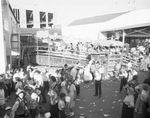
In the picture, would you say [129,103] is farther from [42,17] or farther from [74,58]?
[42,17]

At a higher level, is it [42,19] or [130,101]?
[42,19]

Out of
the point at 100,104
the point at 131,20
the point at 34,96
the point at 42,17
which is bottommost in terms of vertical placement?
the point at 100,104

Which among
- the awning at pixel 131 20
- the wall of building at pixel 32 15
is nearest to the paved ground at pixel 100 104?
the awning at pixel 131 20

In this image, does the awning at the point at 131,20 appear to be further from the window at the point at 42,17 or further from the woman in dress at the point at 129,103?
the window at the point at 42,17

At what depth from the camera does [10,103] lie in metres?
7.31

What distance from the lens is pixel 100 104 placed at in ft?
23.4

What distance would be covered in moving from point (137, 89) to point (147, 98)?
0.82m

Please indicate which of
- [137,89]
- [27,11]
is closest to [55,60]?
[137,89]

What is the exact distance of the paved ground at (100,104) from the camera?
6203mm

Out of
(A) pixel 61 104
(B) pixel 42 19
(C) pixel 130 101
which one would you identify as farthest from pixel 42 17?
(C) pixel 130 101

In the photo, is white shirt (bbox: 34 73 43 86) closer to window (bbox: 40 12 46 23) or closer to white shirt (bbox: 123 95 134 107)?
white shirt (bbox: 123 95 134 107)

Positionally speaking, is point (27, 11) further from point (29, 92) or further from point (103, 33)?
point (29, 92)

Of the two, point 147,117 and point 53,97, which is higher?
point 53,97

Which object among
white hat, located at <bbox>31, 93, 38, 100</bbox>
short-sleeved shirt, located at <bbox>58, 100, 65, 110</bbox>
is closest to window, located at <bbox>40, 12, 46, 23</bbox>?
white hat, located at <bbox>31, 93, 38, 100</bbox>
